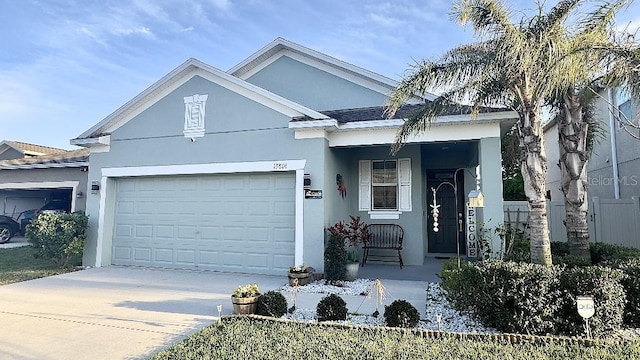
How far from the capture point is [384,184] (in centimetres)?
986

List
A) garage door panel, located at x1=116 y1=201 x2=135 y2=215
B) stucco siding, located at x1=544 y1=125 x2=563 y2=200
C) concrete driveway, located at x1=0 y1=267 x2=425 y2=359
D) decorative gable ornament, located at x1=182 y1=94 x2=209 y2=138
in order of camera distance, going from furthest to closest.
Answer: stucco siding, located at x1=544 y1=125 x2=563 y2=200 → garage door panel, located at x1=116 y1=201 x2=135 y2=215 → decorative gable ornament, located at x1=182 y1=94 x2=209 y2=138 → concrete driveway, located at x1=0 y1=267 x2=425 y2=359

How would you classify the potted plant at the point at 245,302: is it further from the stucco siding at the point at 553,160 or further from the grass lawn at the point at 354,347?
the stucco siding at the point at 553,160

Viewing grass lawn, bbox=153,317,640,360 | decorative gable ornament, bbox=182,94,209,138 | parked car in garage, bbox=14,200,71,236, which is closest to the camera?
grass lawn, bbox=153,317,640,360

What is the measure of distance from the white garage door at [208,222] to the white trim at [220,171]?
24 centimetres

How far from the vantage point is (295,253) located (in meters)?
7.85

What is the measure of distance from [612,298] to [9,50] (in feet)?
53.5

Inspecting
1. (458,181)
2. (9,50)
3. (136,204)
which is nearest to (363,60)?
(458,181)

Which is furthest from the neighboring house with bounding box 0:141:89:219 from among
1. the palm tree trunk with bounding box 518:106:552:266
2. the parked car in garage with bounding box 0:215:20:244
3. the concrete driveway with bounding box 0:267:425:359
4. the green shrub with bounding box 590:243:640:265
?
the green shrub with bounding box 590:243:640:265

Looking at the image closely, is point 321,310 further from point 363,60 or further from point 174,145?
point 363,60

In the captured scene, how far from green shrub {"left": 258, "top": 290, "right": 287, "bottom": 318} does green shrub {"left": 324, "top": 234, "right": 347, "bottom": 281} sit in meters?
2.35

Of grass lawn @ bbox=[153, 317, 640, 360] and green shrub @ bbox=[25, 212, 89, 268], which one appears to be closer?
grass lawn @ bbox=[153, 317, 640, 360]

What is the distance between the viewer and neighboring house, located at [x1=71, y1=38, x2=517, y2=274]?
25.7ft

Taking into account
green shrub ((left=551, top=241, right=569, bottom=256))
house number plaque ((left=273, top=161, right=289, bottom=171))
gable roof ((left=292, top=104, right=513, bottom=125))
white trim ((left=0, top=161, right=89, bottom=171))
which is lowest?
green shrub ((left=551, top=241, right=569, bottom=256))

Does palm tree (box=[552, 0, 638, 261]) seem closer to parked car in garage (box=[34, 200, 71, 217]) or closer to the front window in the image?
the front window
